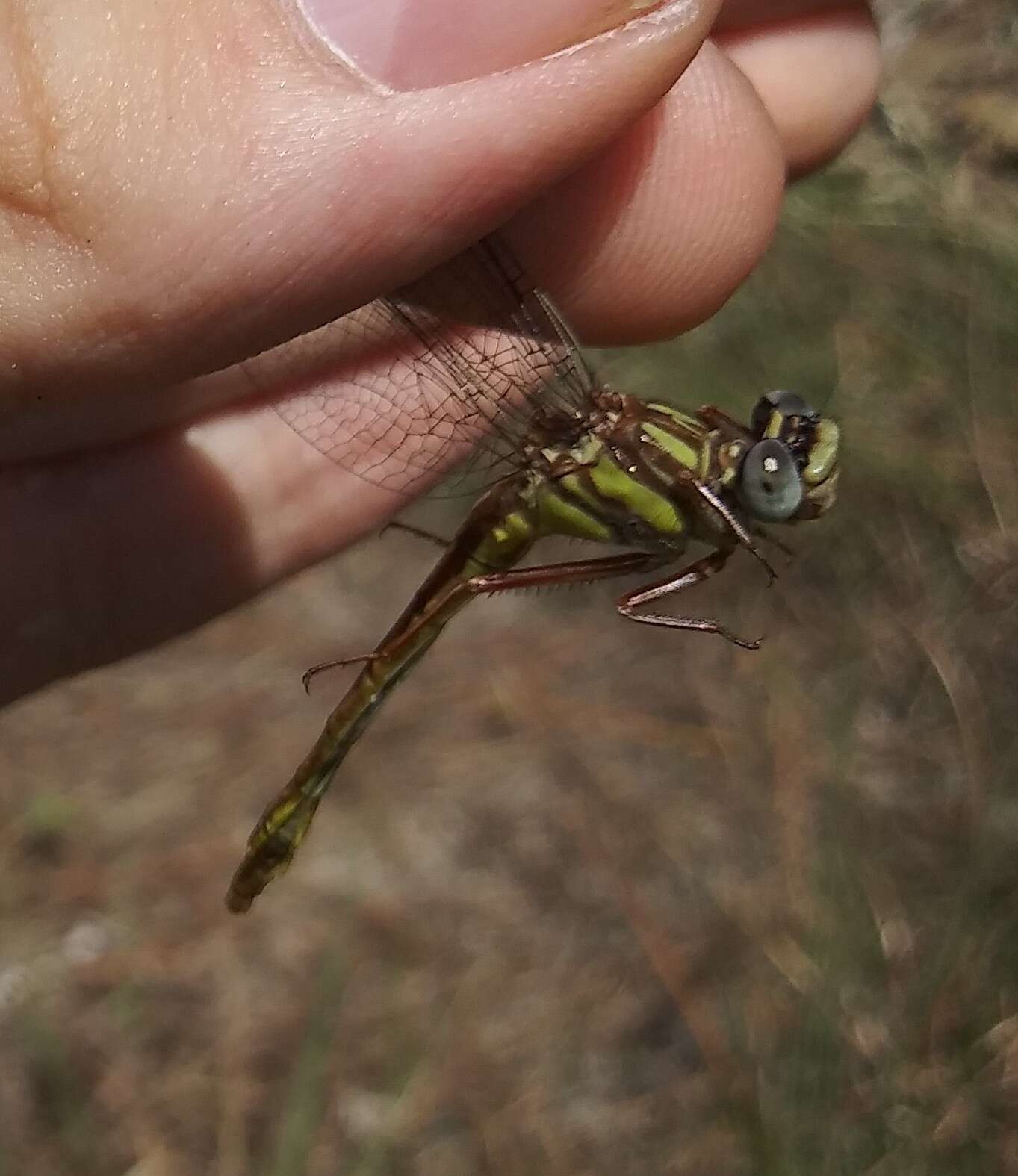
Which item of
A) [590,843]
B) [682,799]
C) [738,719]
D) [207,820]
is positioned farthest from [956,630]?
[207,820]

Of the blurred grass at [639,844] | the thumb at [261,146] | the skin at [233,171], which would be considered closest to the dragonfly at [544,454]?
the skin at [233,171]

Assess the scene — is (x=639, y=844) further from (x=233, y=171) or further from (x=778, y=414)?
(x=233, y=171)

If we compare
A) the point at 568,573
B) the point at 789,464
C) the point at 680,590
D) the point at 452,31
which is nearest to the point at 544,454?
the point at 568,573

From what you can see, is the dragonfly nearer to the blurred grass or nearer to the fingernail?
the fingernail

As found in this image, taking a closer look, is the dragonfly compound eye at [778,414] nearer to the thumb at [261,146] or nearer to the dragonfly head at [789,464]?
the dragonfly head at [789,464]

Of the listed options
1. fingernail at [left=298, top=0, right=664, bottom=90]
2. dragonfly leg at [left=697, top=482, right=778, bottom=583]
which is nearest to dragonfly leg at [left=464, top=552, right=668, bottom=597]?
dragonfly leg at [left=697, top=482, right=778, bottom=583]

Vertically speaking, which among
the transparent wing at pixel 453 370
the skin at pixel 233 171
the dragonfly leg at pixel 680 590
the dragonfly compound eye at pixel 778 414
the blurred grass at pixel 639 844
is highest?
the skin at pixel 233 171

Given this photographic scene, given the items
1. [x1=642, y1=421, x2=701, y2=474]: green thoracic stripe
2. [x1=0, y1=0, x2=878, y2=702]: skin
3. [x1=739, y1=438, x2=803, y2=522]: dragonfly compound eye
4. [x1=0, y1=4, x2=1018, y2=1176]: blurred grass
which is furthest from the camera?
[x1=0, y1=4, x2=1018, y2=1176]: blurred grass
